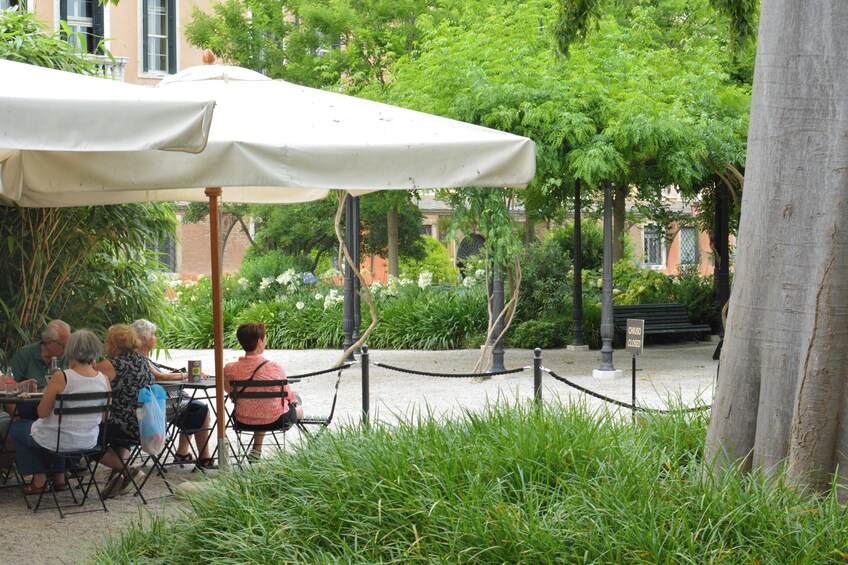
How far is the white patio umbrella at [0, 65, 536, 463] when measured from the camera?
20.0ft

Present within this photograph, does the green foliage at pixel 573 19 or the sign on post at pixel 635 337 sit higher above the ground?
the green foliage at pixel 573 19

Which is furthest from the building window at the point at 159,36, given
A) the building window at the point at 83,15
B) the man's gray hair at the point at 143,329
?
the man's gray hair at the point at 143,329

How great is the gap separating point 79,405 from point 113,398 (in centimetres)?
35

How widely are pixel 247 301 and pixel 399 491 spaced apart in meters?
17.0

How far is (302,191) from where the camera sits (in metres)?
9.30

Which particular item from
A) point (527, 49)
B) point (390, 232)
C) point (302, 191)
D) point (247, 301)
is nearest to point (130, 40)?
point (390, 232)

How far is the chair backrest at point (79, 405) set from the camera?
6859mm

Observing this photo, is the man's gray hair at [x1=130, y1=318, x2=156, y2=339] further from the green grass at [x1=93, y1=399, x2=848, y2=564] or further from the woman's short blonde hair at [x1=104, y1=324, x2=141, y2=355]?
the green grass at [x1=93, y1=399, x2=848, y2=564]

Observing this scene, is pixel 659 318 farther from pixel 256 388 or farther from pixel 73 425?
pixel 73 425

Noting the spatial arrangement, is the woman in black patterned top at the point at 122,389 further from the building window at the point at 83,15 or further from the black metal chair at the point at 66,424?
the building window at the point at 83,15

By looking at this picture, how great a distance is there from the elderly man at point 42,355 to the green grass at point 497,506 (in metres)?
2.47

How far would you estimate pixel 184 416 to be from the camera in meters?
8.12

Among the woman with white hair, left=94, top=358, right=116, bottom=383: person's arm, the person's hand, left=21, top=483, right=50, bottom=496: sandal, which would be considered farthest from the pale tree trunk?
left=21, top=483, right=50, bottom=496: sandal

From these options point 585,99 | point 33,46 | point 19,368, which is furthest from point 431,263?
point 19,368
